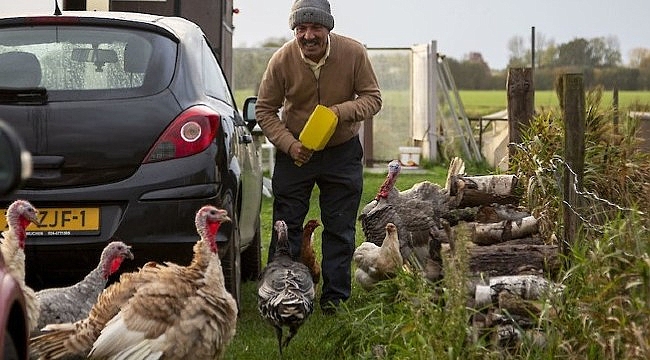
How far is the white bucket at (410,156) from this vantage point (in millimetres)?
26438

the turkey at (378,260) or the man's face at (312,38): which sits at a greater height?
the man's face at (312,38)

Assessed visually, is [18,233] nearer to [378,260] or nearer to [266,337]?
[266,337]

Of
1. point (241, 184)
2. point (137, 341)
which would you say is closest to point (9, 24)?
point (241, 184)

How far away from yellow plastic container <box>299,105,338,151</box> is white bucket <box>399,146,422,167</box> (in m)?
17.1

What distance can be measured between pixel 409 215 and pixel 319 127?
193cm

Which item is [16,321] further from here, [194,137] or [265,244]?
[265,244]

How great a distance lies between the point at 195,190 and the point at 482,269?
5.34ft

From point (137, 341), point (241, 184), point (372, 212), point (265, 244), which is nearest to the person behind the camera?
point (137, 341)

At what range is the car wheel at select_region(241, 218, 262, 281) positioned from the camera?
36.4ft

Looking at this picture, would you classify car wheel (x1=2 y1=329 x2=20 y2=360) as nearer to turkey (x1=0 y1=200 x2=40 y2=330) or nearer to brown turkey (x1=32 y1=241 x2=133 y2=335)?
turkey (x1=0 y1=200 x2=40 y2=330)

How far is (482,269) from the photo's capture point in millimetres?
8227

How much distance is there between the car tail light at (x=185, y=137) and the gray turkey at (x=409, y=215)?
2293mm

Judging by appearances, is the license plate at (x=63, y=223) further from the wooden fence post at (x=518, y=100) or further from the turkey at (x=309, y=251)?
the wooden fence post at (x=518, y=100)

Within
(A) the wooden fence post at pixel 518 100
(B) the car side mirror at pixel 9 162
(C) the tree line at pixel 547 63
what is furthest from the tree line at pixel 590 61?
(B) the car side mirror at pixel 9 162
